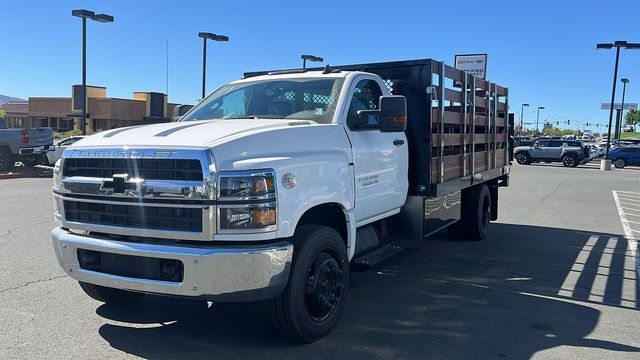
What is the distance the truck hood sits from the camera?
3.83m

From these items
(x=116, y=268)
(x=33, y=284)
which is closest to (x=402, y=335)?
(x=116, y=268)

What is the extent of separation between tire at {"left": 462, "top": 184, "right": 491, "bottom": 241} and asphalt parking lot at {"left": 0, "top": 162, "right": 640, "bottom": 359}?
0.24 m

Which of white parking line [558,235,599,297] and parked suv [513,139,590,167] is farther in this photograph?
parked suv [513,139,590,167]

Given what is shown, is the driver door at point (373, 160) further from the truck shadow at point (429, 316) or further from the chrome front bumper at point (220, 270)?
the chrome front bumper at point (220, 270)

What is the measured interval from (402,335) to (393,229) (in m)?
1.66

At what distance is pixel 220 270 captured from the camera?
3.64 metres

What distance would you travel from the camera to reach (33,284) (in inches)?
227

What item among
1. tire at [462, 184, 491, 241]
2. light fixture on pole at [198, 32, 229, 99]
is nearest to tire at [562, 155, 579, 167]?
light fixture on pole at [198, 32, 229, 99]

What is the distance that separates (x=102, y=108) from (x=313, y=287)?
60.0 meters

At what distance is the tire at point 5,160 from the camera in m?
20.1

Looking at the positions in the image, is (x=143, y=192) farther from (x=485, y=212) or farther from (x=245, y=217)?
(x=485, y=212)

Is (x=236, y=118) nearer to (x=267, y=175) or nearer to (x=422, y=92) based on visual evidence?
(x=267, y=175)

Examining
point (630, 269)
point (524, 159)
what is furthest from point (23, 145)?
point (524, 159)

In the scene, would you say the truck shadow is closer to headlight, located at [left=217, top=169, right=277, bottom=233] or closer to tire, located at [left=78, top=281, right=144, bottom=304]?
tire, located at [left=78, top=281, right=144, bottom=304]
